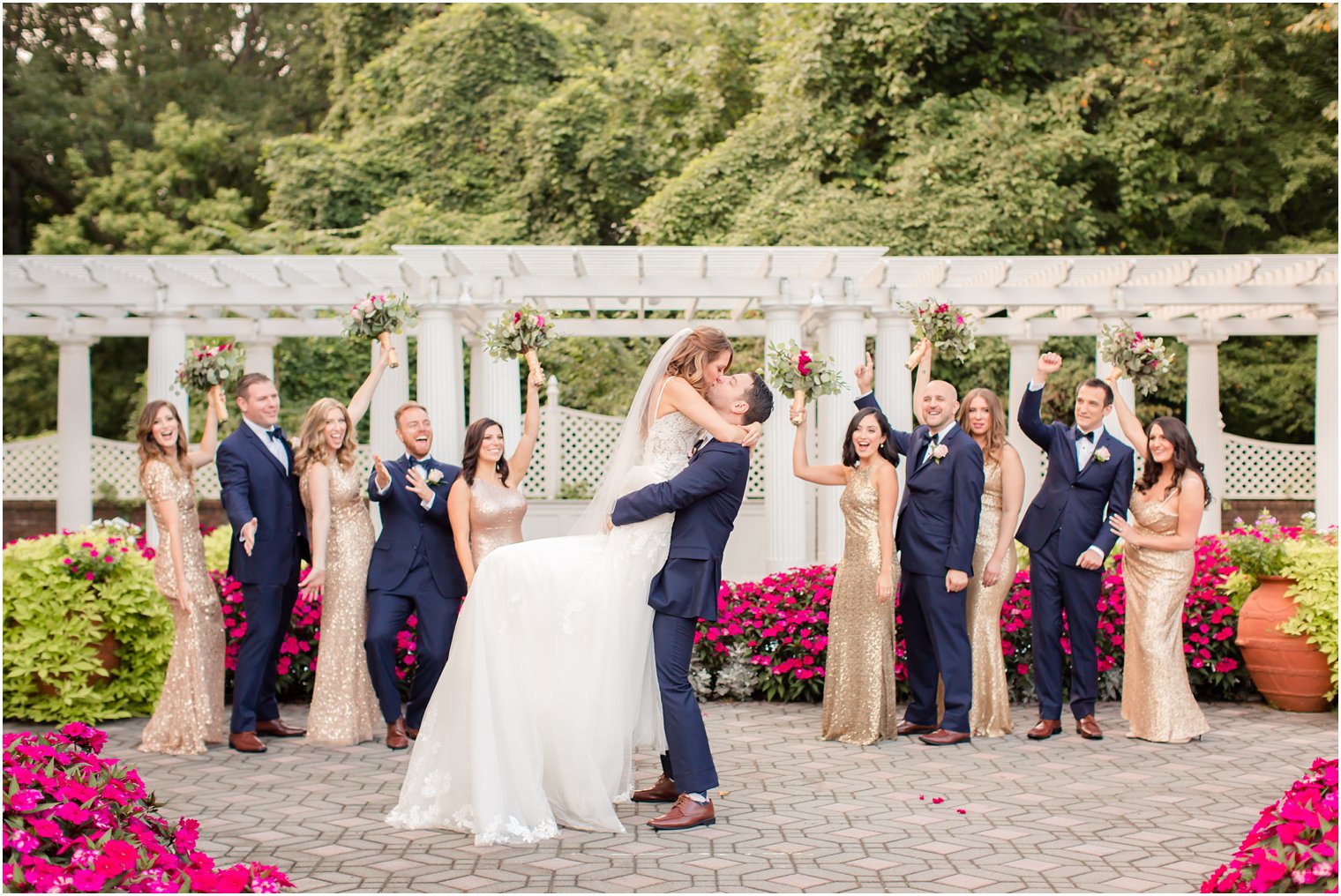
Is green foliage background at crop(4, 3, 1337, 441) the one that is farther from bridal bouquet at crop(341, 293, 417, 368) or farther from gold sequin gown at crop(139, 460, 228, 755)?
gold sequin gown at crop(139, 460, 228, 755)

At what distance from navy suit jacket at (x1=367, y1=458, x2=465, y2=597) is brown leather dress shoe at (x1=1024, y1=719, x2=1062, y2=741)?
3.44 metres

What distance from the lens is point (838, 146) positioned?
20.8 meters

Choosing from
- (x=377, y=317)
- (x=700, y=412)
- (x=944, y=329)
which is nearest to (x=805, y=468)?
(x=944, y=329)

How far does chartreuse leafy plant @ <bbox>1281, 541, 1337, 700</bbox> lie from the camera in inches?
320

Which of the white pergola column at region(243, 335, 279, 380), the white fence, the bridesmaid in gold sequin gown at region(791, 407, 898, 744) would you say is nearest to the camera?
the bridesmaid in gold sequin gown at region(791, 407, 898, 744)

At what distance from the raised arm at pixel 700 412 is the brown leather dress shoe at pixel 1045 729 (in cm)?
298

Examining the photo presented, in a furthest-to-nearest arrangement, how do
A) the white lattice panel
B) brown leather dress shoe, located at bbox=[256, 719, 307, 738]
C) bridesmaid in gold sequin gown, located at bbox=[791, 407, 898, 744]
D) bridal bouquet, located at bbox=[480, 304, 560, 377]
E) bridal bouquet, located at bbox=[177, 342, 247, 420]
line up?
the white lattice panel, bridal bouquet, located at bbox=[480, 304, 560, 377], bridal bouquet, located at bbox=[177, 342, 247, 420], brown leather dress shoe, located at bbox=[256, 719, 307, 738], bridesmaid in gold sequin gown, located at bbox=[791, 407, 898, 744]

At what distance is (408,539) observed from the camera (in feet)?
24.3

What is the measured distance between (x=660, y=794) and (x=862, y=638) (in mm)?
1876

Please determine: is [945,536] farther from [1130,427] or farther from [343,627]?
[343,627]

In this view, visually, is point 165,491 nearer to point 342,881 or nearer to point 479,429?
point 479,429

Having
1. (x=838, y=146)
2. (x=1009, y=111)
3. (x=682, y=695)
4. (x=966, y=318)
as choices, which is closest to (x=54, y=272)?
(x=966, y=318)

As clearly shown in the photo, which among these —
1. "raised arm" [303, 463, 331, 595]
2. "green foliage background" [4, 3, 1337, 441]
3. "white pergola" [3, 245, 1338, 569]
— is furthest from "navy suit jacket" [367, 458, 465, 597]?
"green foliage background" [4, 3, 1337, 441]

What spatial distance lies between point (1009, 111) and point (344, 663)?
15652 millimetres
